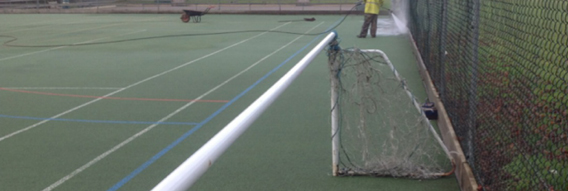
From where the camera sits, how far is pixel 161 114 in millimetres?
9977

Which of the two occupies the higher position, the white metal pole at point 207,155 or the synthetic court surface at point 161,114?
the white metal pole at point 207,155

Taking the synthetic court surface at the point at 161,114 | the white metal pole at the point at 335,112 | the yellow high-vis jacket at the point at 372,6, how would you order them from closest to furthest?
1. the white metal pole at the point at 335,112
2. the synthetic court surface at the point at 161,114
3. the yellow high-vis jacket at the point at 372,6

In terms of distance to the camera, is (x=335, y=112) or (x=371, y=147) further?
(x=371, y=147)

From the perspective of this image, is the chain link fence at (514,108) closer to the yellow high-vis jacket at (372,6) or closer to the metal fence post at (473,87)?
the metal fence post at (473,87)

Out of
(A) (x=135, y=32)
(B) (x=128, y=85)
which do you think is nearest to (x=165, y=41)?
(A) (x=135, y=32)

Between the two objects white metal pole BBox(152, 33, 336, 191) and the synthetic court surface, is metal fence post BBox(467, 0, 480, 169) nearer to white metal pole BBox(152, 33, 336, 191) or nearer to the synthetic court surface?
the synthetic court surface

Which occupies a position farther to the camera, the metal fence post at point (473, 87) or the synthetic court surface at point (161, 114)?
the synthetic court surface at point (161, 114)

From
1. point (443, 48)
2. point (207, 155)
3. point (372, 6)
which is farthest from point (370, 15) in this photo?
point (207, 155)

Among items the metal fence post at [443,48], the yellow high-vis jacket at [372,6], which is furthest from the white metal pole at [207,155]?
the yellow high-vis jacket at [372,6]

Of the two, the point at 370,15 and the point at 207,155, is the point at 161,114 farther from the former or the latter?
the point at 370,15

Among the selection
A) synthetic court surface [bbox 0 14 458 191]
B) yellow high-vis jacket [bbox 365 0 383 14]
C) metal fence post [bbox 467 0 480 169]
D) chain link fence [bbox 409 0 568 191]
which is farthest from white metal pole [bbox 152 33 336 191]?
yellow high-vis jacket [bbox 365 0 383 14]

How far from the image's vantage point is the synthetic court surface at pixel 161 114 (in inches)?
271

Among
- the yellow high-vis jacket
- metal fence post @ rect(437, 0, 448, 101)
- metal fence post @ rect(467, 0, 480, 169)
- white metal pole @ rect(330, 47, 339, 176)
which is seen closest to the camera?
metal fence post @ rect(467, 0, 480, 169)

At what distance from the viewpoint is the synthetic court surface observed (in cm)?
689
